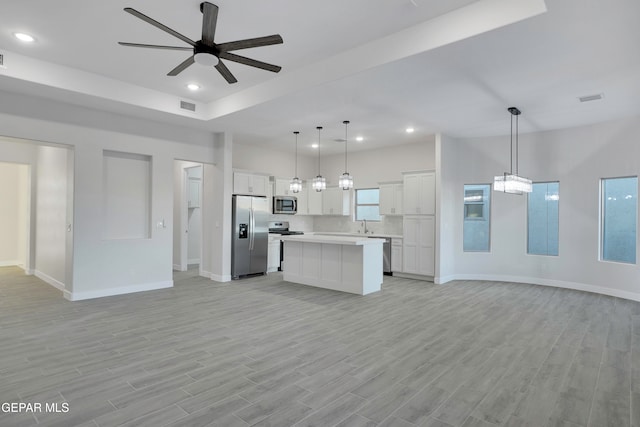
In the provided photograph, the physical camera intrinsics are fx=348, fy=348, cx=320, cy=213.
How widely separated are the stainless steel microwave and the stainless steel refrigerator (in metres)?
0.91

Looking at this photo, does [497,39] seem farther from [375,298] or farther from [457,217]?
[457,217]

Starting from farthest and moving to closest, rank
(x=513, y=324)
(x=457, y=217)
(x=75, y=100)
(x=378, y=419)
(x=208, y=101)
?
1. (x=457, y=217)
2. (x=208, y=101)
3. (x=75, y=100)
4. (x=513, y=324)
5. (x=378, y=419)

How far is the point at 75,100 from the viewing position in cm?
525

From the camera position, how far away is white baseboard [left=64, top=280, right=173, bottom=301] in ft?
18.1

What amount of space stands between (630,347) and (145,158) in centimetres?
757

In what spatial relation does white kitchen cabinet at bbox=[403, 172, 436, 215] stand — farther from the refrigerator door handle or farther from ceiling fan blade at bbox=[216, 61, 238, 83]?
ceiling fan blade at bbox=[216, 61, 238, 83]

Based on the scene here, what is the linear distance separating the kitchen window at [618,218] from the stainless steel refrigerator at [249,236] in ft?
21.9

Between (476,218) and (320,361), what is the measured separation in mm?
5917

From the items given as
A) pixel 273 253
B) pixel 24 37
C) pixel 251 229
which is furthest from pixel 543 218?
pixel 24 37

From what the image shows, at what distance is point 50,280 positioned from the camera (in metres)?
6.71

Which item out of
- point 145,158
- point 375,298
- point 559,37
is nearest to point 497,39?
point 559,37

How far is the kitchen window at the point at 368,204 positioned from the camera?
9148mm

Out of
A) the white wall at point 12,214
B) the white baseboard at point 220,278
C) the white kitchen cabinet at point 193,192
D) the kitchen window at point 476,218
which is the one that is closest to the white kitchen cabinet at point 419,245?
the kitchen window at point 476,218

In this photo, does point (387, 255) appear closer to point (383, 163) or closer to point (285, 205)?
point (383, 163)
